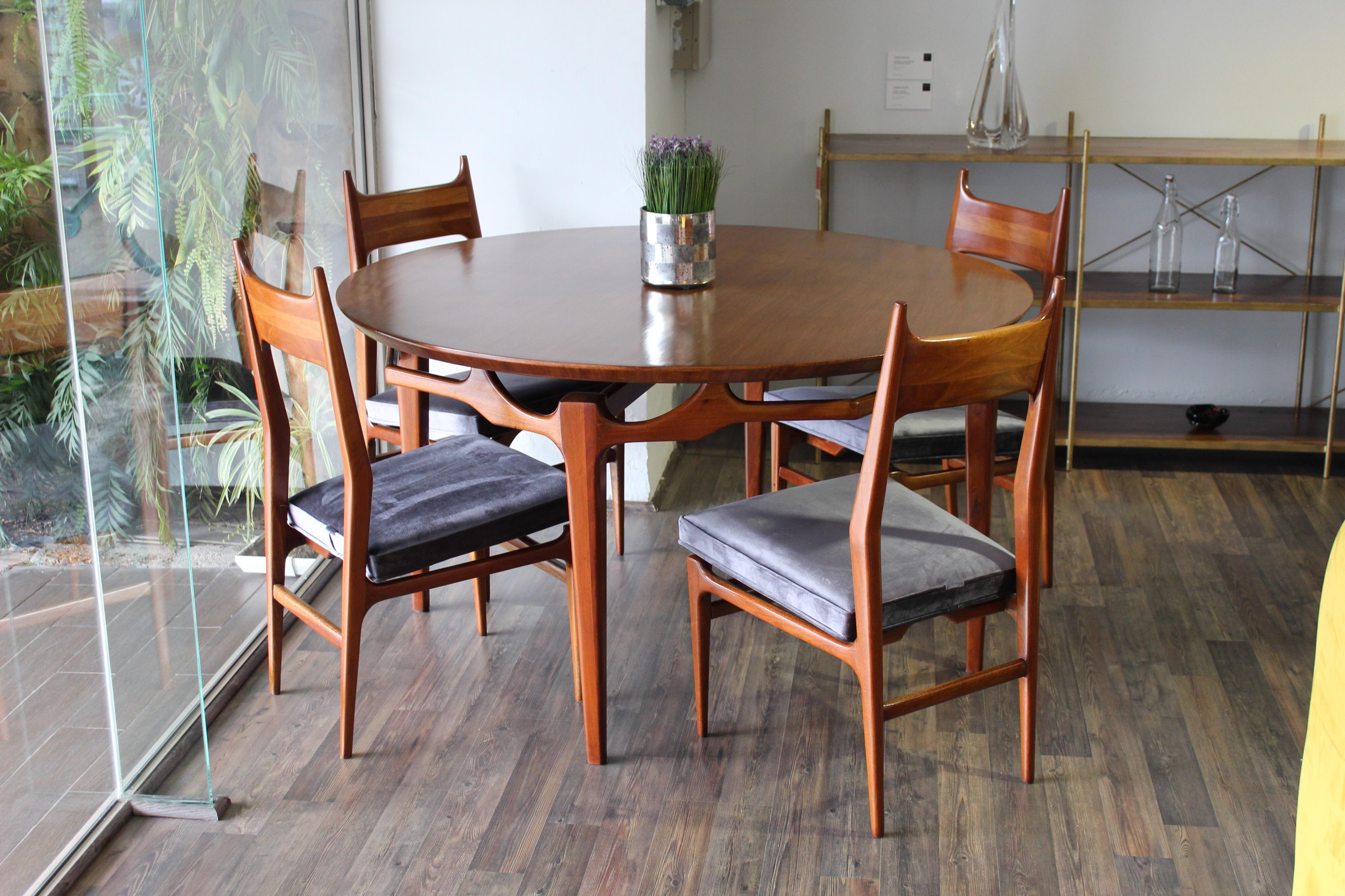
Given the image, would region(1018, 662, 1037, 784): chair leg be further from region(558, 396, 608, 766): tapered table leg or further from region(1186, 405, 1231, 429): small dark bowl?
region(1186, 405, 1231, 429): small dark bowl

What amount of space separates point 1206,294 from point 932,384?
219cm

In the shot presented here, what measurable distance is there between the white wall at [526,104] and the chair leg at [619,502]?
0.86ft

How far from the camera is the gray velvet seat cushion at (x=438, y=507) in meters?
1.98

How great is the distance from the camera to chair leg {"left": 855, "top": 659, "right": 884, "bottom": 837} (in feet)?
5.88

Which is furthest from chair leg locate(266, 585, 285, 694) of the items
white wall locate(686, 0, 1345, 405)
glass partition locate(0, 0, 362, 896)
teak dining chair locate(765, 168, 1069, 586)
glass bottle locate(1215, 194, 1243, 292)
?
glass bottle locate(1215, 194, 1243, 292)

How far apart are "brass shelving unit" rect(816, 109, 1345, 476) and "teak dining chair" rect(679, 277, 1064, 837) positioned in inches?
62.7

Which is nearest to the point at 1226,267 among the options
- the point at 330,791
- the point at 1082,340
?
the point at 1082,340

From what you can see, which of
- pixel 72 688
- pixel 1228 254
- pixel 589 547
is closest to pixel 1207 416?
pixel 1228 254

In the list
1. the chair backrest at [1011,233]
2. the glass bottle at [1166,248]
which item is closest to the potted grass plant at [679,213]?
the chair backrest at [1011,233]

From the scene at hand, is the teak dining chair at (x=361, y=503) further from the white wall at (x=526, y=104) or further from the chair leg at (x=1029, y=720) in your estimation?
the white wall at (x=526, y=104)

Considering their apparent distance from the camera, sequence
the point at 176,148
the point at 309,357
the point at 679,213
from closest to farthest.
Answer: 1. the point at 309,357
2. the point at 679,213
3. the point at 176,148

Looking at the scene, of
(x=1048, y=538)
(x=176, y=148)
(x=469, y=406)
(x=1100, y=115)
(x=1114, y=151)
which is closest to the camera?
(x=176, y=148)

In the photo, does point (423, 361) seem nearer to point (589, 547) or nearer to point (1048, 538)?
point (589, 547)

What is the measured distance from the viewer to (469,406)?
251 cm
